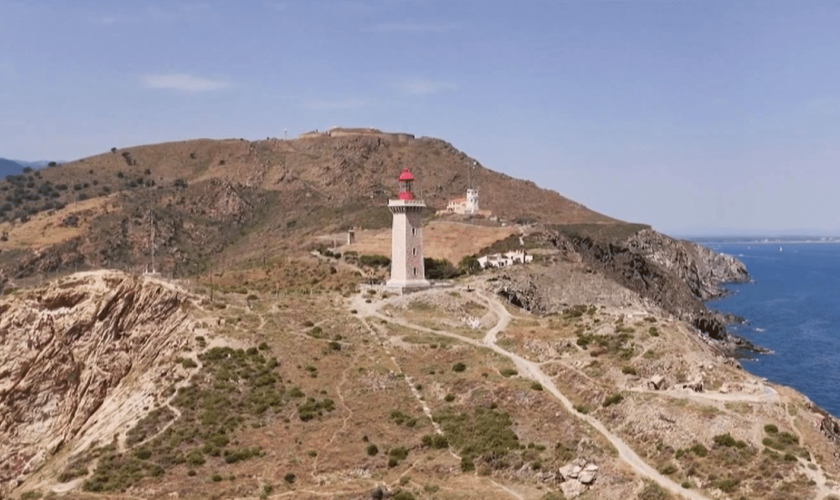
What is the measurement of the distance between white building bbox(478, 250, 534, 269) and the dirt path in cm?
2059

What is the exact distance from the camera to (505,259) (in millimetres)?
96250

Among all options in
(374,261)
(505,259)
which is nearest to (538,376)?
(505,259)

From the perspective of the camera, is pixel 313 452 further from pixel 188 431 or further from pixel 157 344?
pixel 157 344

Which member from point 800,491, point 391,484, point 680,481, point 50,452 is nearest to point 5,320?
point 50,452

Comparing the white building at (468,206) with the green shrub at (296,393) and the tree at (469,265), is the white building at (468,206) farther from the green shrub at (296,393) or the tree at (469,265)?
the green shrub at (296,393)

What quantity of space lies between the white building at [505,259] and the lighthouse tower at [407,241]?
19.8m

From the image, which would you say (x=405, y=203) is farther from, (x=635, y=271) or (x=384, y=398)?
(x=635, y=271)

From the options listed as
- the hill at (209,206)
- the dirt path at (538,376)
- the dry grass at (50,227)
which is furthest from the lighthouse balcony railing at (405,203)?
the dry grass at (50,227)

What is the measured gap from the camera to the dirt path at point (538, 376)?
115ft

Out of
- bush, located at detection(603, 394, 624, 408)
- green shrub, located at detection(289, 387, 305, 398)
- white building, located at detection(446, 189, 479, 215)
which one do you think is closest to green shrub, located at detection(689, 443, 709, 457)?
bush, located at detection(603, 394, 624, 408)

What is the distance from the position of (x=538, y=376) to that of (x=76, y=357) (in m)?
34.4

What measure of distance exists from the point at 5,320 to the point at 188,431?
20.6 metres

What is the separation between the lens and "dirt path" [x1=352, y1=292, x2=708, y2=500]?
1379 inches

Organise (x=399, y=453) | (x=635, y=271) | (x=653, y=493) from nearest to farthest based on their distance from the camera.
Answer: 1. (x=653, y=493)
2. (x=399, y=453)
3. (x=635, y=271)
